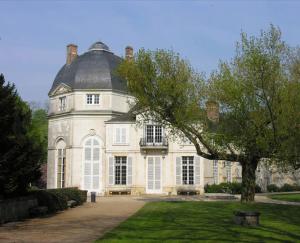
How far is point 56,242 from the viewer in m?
11.9

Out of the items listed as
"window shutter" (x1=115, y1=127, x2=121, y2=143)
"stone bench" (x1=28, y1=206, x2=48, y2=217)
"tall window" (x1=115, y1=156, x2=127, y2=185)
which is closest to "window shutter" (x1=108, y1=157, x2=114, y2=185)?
"tall window" (x1=115, y1=156, x2=127, y2=185)

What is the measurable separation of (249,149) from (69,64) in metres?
24.6

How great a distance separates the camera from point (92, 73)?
40.7 m

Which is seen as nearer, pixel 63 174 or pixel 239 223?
pixel 239 223

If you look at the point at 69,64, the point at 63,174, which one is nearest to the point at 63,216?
the point at 63,174

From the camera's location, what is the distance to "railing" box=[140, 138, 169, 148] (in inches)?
1463

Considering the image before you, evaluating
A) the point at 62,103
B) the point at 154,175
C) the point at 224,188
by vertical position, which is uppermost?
the point at 62,103

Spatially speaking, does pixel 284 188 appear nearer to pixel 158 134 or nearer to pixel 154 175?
pixel 154 175

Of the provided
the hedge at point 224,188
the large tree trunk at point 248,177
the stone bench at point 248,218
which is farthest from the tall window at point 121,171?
the stone bench at point 248,218

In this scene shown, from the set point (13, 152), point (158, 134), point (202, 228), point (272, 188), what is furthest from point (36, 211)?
point (272, 188)

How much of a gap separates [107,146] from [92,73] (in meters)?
6.70

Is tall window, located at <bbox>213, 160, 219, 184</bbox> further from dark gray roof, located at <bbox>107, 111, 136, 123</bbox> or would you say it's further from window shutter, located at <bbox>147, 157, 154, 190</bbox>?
dark gray roof, located at <bbox>107, 111, 136, 123</bbox>

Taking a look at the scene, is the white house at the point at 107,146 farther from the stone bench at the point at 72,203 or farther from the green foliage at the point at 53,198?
the green foliage at the point at 53,198

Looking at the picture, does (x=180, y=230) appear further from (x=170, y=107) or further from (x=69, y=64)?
(x=69, y=64)
